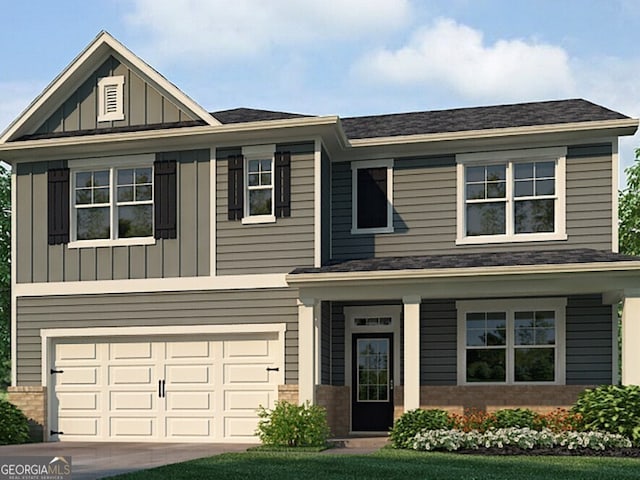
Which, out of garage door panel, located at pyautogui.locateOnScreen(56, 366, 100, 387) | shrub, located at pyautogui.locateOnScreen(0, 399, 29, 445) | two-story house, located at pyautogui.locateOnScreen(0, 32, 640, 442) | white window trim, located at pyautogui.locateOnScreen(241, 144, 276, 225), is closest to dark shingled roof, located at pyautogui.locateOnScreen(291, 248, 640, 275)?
two-story house, located at pyautogui.locateOnScreen(0, 32, 640, 442)

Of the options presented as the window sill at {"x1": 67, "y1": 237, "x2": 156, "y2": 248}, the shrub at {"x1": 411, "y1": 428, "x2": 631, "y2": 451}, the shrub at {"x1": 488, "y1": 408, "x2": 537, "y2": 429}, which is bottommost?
the shrub at {"x1": 411, "y1": 428, "x2": 631, "y2": 451}

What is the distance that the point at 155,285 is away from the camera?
1895cm

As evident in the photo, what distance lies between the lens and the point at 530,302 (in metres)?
18.9

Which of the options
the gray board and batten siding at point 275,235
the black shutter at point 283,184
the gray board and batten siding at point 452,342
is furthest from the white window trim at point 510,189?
the black shutter at point 283,184

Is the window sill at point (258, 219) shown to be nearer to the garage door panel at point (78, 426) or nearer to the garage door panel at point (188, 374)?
the garage door panel at point (188, 374)

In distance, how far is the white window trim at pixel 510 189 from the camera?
61.9 feet

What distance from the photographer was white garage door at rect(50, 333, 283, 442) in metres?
18.4

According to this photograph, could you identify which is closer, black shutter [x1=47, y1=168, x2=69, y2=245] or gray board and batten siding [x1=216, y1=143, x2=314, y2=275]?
gray board and batten siding [x1=216, y1=143, x2=314, y2=275]

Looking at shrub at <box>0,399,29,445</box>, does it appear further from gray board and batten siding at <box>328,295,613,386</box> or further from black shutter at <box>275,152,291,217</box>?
black shutter at <box>275,152,291,217</box>

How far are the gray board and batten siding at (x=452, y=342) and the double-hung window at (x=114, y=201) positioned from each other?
13.9 ft

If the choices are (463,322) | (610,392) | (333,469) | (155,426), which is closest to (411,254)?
(463,322)

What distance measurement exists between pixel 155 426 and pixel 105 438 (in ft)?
3.56

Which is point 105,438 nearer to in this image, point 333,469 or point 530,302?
point 333,469

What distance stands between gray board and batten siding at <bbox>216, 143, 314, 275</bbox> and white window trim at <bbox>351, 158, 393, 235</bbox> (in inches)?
74.7
